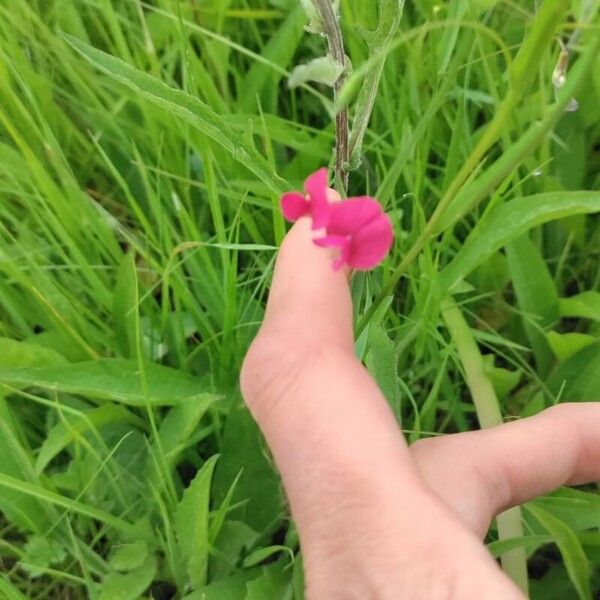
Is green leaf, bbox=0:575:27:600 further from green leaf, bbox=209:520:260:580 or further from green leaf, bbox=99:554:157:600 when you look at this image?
green leaf, bbox=209:520:260:580

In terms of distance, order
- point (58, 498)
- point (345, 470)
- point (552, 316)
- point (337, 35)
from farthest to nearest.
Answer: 1. point (552, 316)
2. point (58, 498)
3. point (337, 35)
4. point (345, 470)

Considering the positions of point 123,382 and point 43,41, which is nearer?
point 123,382

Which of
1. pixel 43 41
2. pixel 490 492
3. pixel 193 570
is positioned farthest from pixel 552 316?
pixel 43 41

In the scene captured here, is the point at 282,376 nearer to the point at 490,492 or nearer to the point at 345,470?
the point at 345,470

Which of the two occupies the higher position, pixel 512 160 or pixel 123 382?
pixel 512 160

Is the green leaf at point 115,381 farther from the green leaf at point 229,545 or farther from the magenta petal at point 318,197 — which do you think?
the magenta petal at point 318,197

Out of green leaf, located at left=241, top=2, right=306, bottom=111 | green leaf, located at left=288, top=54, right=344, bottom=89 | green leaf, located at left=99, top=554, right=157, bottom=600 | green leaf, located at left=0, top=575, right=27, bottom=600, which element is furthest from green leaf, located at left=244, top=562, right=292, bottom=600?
green leaf, located at left=241, top=2, right=306, bottom=111

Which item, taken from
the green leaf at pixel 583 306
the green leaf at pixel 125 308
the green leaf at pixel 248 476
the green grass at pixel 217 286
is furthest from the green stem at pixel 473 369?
the green leaf at pixel 125 308
